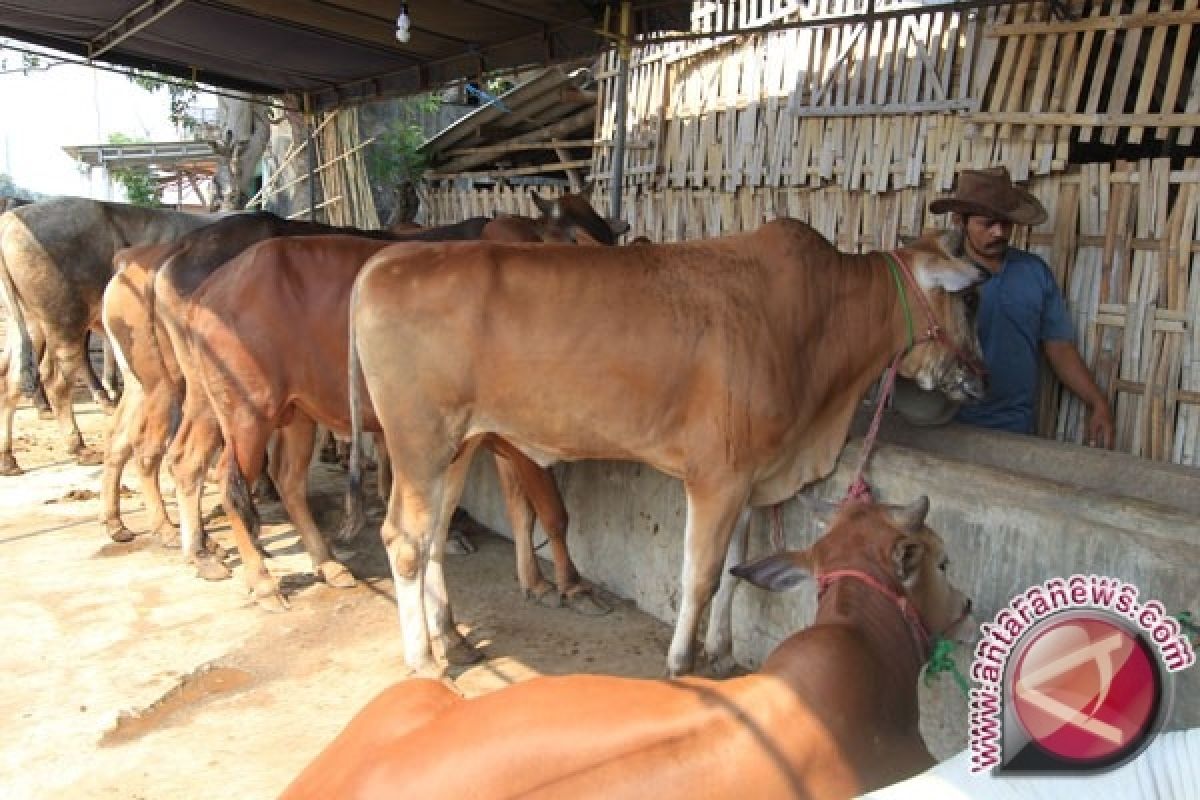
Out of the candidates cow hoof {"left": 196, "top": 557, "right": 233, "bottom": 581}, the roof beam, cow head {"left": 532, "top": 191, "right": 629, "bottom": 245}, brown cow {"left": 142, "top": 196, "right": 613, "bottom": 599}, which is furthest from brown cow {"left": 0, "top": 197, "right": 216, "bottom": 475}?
cow head {"left": 532, "top": 191, "right": 629, "bottom": 245}

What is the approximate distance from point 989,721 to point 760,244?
9.83 feet

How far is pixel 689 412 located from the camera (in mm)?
4207

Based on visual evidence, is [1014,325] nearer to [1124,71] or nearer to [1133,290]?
[1133,290]

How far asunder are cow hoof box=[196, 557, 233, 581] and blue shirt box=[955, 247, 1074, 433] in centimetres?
429

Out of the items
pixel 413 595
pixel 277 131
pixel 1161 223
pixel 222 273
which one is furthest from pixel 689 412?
pixel 277 131

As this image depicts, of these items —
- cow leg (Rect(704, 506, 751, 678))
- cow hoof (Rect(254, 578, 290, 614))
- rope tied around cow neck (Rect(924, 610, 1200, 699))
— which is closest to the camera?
rope tied around cow neck (Rect(924, 610, 1200, 699))

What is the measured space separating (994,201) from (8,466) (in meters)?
7.73

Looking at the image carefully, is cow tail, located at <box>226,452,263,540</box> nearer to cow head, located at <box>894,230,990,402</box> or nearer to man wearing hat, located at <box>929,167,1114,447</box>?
cow head, located at <box>894,230,990,402</box>

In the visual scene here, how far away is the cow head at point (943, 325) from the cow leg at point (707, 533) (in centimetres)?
102

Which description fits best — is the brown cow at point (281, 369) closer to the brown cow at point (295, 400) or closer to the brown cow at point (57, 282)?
the brown cow at point (295, 400)

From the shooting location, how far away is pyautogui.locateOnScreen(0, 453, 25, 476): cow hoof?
817cm

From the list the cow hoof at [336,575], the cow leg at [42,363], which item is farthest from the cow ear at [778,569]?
the cow leg at [42,363]

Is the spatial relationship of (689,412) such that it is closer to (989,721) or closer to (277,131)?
(989,721)

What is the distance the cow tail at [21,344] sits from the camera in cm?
807
